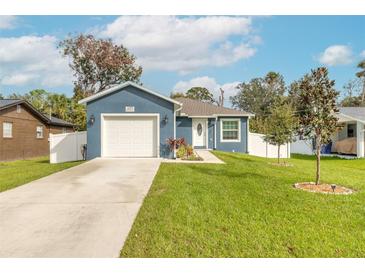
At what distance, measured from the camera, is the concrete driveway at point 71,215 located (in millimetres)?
4344

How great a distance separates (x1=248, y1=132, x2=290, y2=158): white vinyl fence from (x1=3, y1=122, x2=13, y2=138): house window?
16.4m

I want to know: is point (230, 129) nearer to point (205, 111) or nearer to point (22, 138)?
point (205, 111)

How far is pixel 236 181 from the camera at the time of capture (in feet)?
29.7

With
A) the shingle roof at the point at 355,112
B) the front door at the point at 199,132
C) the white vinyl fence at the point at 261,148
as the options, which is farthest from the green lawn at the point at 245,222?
the shingle roof at the point at 355,112

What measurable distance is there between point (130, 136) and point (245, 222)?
36.3ft

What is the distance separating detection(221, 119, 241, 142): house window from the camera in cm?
2158

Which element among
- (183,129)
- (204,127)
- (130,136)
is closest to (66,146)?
(130,136)

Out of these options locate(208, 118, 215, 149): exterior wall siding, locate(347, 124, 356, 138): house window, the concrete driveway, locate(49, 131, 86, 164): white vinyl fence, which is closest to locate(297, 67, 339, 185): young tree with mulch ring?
the concrete driveway

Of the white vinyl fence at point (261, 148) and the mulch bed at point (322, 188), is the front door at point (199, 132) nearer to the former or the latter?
the white vinyl fence at point (261, 148)

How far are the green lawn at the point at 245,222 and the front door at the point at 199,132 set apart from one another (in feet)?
42.1

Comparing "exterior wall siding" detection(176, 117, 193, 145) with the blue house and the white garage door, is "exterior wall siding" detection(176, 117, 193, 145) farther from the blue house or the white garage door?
the white garage door

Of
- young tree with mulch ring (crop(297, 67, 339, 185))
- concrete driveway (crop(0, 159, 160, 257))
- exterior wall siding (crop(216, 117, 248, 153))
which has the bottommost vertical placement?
concrete driveway (crop(0, 159, 160, 257))
